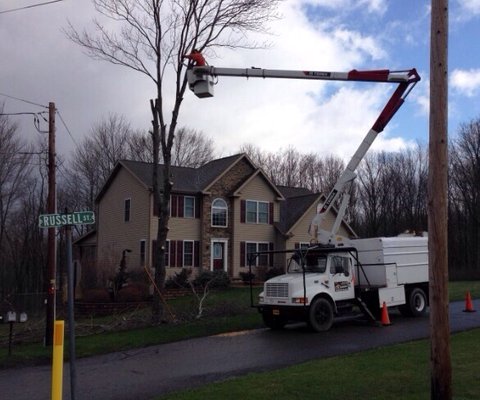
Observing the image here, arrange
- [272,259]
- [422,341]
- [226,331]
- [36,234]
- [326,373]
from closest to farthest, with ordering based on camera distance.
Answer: [326,373] → [422,341] → [226,331] → [272,259] → [36,234]

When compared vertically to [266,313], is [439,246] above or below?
above

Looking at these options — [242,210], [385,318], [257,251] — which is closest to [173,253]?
[242,210]

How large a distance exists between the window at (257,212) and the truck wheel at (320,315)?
21.0 m

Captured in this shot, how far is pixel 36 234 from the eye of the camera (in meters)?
55.1

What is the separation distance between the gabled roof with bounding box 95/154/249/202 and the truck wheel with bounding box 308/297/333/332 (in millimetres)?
18946

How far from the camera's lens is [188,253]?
35.2 meters

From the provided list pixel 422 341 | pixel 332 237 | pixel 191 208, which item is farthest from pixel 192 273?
pixel 422 341

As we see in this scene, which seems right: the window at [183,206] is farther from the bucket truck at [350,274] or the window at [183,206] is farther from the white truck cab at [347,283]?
the white truck cab at [347,283]

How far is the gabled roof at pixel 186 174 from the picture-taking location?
116ft

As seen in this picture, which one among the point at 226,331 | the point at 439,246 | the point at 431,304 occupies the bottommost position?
the point at 226,331

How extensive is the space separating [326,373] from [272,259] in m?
29.0

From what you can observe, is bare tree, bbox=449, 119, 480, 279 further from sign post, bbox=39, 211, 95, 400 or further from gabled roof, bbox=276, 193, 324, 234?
sign post, bbox=39, 211, 95, 400

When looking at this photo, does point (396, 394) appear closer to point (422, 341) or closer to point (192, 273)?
point (422, 341)

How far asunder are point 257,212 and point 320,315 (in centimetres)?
2179
